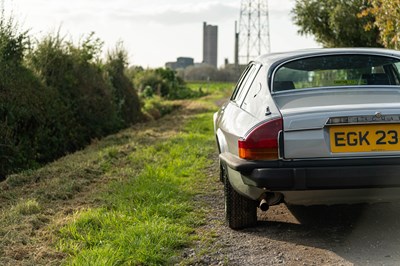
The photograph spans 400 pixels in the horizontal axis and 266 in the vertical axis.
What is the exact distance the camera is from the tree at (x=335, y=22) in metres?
27.9

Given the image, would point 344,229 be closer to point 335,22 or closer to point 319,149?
point 319,149

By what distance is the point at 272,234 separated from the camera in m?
5.14

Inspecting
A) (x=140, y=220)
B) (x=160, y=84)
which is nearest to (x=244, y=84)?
(x=140, y=220)

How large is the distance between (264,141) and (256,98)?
814 millimetres

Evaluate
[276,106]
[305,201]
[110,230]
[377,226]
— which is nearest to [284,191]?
[305,201]

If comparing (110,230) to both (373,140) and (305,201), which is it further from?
(373,140)

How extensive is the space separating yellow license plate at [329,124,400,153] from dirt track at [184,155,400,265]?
85 centimetres

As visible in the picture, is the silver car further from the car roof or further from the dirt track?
the car roof

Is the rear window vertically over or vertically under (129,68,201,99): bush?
over

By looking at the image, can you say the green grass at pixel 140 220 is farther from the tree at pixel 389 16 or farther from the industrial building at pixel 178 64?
the industrial building at pixel 178 64

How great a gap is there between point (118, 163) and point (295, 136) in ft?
19.4

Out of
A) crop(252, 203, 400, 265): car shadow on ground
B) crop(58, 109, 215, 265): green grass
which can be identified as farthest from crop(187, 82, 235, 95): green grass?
crop(252, 203, 400, 265): car shadow on ground

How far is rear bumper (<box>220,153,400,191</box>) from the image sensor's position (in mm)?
4289

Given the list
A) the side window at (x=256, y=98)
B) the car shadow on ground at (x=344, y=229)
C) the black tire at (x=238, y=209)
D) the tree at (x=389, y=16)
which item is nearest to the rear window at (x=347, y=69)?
the side window at (x=256, y=98)
